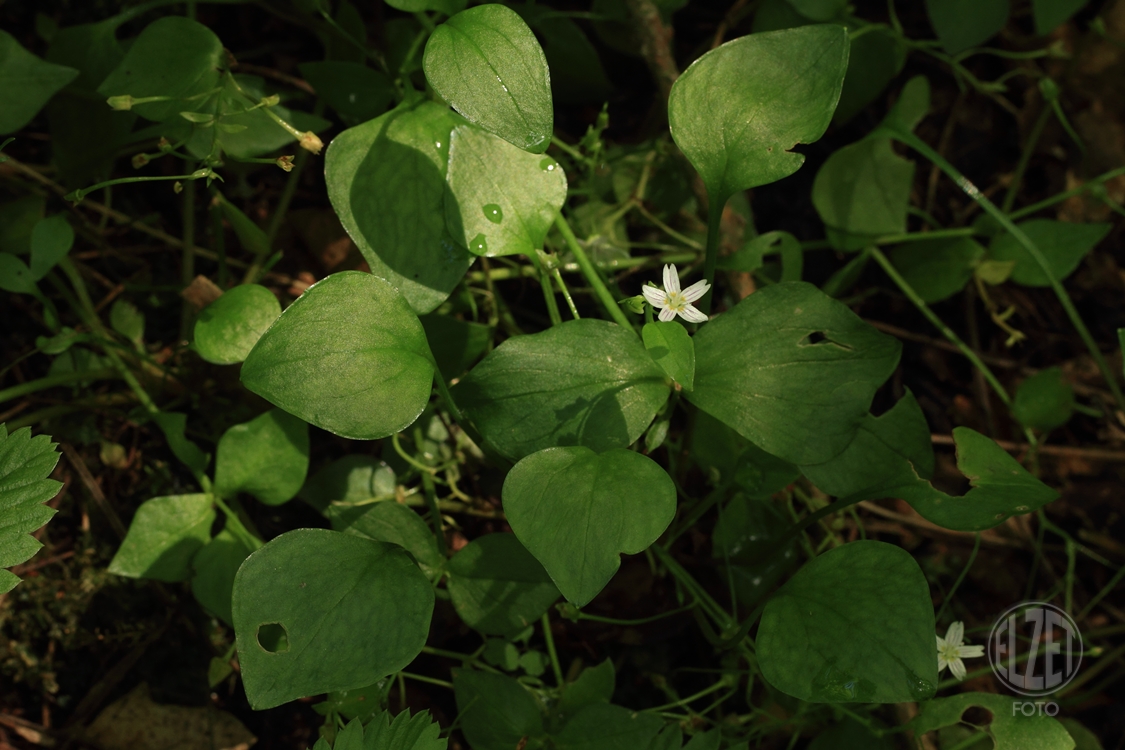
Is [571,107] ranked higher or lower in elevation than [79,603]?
higher

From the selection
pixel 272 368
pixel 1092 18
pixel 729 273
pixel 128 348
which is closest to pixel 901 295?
pixel 729 273

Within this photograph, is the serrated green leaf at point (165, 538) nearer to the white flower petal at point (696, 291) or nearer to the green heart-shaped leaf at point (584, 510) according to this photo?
the green heart-shaped leaf at point (584, 510)

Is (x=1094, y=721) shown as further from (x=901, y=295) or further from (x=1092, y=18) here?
(x=1092, y=18)

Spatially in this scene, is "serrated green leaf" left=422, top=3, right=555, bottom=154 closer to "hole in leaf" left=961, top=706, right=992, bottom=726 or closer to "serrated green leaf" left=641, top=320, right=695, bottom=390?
"serrated green leaf" left=641, top=320, right=695, bottom=390

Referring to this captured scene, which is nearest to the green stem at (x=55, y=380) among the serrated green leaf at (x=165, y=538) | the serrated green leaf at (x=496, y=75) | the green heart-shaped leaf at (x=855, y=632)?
the serrated green leaf at (x=165, y=538)

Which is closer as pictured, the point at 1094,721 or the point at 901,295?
the point at 1094,721

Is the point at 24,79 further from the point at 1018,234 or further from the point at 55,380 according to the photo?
the point at 1018,234

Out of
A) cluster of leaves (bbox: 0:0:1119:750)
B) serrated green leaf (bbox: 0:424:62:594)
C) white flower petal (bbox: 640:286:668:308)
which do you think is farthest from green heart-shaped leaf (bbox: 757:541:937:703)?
serrated green leaf (bbox: 0:424:62:594)

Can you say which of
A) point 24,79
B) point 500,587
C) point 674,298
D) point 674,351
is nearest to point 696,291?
point 674,298
